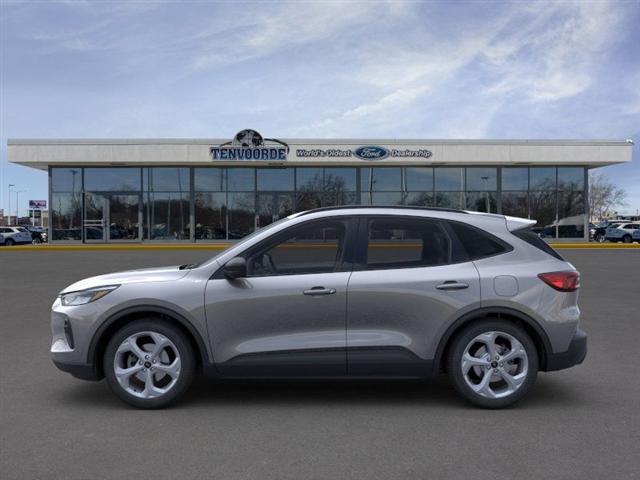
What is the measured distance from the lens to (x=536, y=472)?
3.75 meters

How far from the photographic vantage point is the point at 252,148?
110ft

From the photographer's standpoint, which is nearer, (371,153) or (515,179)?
(371,153)

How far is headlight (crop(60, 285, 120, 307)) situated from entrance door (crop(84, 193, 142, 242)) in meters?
31.7

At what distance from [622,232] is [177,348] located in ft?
136

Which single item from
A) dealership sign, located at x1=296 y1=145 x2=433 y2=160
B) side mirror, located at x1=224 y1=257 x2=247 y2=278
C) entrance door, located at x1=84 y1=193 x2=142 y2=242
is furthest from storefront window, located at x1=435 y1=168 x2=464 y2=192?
side mirror, located at x1=224 y1=257 x2=247 y2=278

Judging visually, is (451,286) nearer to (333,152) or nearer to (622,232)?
(333,152)

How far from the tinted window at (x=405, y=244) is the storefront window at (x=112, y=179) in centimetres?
3261

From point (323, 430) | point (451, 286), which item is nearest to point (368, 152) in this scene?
point (451, 286)

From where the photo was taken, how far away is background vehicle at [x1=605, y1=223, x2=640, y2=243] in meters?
40.3

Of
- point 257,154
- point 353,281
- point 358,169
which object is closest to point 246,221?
point 257,154

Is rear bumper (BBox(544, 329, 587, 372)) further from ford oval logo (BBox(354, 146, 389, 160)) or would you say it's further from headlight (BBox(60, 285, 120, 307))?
ford oval logo (BBox(354, 146, 389, 160))

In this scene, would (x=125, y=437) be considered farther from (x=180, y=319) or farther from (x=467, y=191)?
(x=467, y=191)

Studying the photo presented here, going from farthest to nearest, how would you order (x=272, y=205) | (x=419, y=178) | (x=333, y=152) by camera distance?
(x=419, y=178) → (x=272, y=205) → (x=333, y=152)

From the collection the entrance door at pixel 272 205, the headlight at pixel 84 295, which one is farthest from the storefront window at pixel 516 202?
the headlight at pixel 84 295
